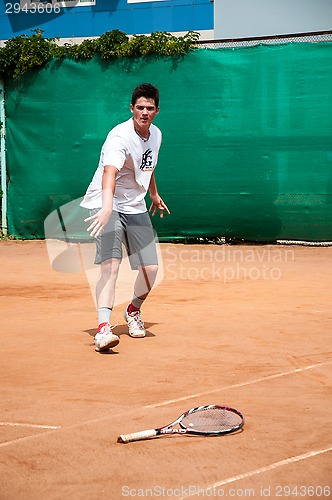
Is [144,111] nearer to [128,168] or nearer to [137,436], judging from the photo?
[128,168]

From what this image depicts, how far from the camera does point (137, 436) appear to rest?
11.7 feet

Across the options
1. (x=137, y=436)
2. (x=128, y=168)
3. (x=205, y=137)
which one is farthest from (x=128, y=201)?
(x=205, y=137)

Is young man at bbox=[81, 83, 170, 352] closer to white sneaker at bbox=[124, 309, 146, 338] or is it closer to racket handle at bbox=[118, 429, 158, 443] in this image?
white sneaker at bbox=[124, 309, 146, 338]

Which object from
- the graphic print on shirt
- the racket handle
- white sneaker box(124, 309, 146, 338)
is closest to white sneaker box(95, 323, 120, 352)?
white sneaker box(124, 309, 146, 338)

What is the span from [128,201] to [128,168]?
237 millimetres

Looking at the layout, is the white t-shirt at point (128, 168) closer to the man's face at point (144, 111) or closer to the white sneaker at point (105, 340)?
the man's face at point (144, 111)

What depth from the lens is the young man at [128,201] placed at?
5.54 meters

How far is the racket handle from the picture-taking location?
355 cm

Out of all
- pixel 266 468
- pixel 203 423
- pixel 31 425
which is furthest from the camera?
pixel 31 425

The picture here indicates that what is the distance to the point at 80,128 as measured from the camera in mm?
11641

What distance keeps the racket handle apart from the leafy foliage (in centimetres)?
832

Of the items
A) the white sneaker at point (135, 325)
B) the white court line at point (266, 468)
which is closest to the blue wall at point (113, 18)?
the white sneaker at point (135, 325)

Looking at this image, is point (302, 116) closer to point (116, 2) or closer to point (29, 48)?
point (29, 48)

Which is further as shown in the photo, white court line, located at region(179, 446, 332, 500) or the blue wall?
the blue wall
